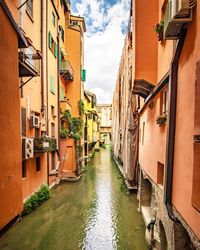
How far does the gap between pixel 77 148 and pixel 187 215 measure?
594 inches

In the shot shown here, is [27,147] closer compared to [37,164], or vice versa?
[27,147]

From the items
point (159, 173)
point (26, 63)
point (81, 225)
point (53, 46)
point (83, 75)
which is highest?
point (53, 46)

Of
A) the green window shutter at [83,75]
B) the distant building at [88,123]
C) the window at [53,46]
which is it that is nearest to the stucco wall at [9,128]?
the window at [53,46]

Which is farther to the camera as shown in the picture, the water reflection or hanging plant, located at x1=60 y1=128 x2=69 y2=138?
hanging plant, located at x1=60 y1=128 x2=69 y2=138

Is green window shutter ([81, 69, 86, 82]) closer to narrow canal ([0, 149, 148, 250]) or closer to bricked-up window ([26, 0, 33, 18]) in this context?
bricked-up window ([26, 0, 33, 18])

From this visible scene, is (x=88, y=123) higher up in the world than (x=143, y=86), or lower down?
lower down

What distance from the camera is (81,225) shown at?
29.6 ft

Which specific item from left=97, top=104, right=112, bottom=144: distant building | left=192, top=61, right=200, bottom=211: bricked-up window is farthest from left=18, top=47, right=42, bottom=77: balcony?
left=97, top=104, right=112, bottom=144: distant building

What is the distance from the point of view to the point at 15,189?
4508mm

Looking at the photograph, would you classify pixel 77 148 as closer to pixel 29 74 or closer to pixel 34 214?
pixel 34 214

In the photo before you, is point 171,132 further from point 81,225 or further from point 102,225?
point 81,225

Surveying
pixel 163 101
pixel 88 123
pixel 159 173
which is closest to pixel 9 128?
pixel 163 101

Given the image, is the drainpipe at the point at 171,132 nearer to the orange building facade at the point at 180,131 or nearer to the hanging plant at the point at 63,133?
the orange building facade at the point at 180,131

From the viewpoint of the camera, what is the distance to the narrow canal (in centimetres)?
735
